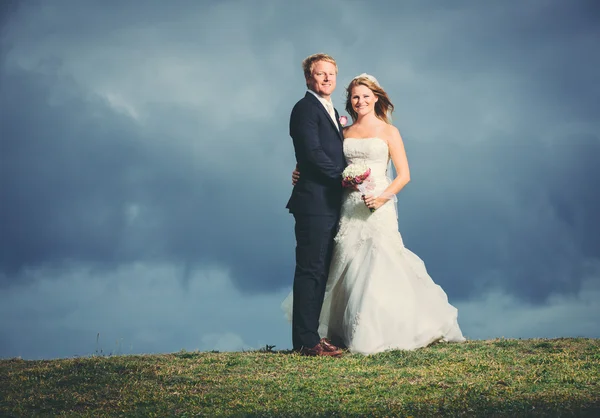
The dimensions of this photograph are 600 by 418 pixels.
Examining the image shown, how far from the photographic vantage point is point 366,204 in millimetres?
10898

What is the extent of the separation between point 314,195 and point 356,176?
687 millimetres

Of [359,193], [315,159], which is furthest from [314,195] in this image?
[359,193]

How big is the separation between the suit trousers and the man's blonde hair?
222 centimetres

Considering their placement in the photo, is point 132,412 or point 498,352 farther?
point 498,352

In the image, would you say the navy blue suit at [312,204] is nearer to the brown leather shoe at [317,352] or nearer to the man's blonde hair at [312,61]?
the brown leather shoe at [317,352]

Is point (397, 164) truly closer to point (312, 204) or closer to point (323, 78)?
point (312, 204)

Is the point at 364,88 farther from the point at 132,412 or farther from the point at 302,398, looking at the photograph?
the point at 132,412

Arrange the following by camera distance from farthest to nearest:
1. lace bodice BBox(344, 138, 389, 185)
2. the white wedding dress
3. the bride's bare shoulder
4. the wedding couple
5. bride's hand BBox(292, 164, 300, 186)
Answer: the bride's bare shoulder → bride's hand BBox(292, 164, 300, 186) → lace bodice BBox(344, 138, 389, 185) → the white wedding dress → the wedding couple

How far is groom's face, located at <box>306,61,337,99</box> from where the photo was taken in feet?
35.1

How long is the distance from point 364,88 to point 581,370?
5219 mm

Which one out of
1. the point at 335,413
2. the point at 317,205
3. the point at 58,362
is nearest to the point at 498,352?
the point at 317,205

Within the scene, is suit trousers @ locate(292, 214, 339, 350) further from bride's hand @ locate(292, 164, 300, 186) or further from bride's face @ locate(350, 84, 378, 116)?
bride's face @ locate(350, 84, 378, 116)

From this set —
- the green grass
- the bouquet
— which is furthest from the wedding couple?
the green grass

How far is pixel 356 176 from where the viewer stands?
10.5m
